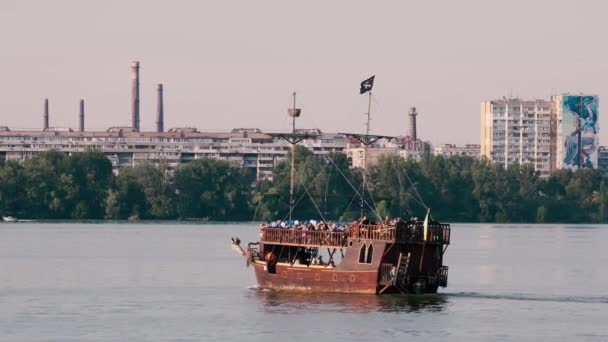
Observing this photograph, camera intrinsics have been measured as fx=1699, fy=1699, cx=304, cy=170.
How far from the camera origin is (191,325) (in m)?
68.0

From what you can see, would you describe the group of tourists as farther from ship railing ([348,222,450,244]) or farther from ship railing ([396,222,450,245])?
ship railing ([396,222,450,245])

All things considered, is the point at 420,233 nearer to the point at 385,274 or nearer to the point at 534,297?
the point at 385,274

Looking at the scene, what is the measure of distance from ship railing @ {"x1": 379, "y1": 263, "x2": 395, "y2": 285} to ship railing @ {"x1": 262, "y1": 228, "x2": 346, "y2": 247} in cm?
267

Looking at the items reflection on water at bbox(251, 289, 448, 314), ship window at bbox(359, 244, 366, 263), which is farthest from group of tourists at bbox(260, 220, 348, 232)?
reflection on water at bbox(251, 289, 448, 314)

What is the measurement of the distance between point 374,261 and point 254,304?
5765mm

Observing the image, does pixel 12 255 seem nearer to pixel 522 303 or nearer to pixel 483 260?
pixel 483 260

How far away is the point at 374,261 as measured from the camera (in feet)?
249

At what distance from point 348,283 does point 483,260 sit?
44.6m

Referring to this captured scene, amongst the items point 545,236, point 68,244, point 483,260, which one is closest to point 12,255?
point 68,244

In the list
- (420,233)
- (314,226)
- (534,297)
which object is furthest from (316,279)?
(534,297)

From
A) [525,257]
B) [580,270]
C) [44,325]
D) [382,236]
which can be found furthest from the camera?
[525,257]

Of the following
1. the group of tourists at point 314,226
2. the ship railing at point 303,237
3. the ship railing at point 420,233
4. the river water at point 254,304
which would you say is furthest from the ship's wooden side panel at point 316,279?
Answer: the ship railing at point 420,233

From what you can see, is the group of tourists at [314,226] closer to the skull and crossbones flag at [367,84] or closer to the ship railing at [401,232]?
the ship railing at [401,232]

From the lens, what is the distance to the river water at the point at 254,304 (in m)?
65.7
